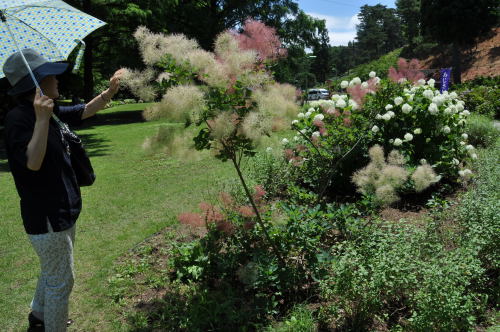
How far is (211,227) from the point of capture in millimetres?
3637

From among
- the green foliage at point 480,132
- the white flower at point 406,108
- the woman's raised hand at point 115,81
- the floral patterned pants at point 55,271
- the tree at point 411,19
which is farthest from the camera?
the tree at point 411,19

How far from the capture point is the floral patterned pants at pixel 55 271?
2.33 m

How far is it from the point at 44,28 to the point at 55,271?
1.73 meters

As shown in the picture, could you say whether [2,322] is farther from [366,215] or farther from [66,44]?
[366,215]

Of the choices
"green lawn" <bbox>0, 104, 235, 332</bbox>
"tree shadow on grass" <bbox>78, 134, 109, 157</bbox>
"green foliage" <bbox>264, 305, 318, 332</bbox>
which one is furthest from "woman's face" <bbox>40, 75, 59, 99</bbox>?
"tree shadow on grass" <bbox>78, 134, 109, 157</bbox>

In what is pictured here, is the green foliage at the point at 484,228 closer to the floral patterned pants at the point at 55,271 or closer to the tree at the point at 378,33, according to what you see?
the floral patterned pants at the point at 55,271

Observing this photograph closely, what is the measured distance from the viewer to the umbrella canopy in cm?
268

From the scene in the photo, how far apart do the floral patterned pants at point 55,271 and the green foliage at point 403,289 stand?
1.65m

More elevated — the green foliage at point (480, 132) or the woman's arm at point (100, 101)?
the woman's arm at point (100, 101)

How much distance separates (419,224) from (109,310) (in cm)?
301

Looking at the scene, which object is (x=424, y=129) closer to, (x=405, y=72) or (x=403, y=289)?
(x=405, y=72)

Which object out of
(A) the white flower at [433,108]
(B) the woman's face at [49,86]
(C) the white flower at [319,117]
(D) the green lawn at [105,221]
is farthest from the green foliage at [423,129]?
(B) the woman's face at [49,86]

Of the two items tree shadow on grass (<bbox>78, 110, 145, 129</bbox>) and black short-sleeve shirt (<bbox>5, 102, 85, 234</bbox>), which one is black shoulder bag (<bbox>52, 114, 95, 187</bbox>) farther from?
tree shadow on grass (<bbox>78, 110, 145, 129</bbox>)

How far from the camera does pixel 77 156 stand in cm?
264
